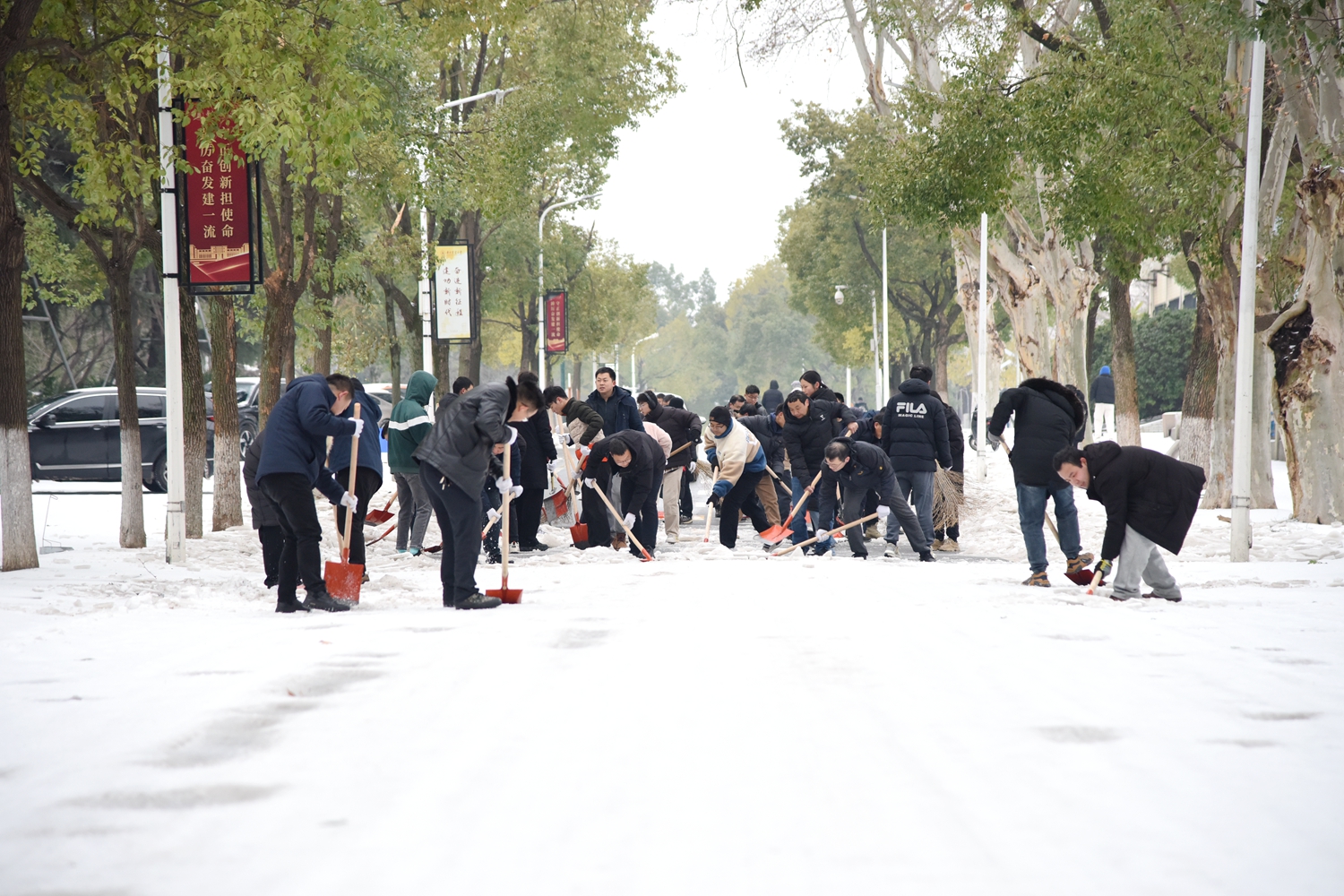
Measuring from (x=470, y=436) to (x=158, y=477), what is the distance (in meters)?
13.1

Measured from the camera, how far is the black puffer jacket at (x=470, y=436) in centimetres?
811

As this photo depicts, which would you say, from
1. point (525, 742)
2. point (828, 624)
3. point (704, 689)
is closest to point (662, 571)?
point (828, 624)

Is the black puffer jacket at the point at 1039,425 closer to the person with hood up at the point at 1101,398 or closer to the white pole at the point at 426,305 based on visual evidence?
the white pole at the point at 426,305

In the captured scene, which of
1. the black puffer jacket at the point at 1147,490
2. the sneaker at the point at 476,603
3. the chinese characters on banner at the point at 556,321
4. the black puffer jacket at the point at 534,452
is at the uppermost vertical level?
the chinese characters on banner at the point at 556,321

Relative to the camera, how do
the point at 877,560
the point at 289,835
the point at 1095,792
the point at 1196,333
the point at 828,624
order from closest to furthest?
the point at 289,835
the point at 1095,792
the point at 828,624
the point at 877,560
the point at 1196,333

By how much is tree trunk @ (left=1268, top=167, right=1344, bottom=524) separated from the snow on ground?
5484mm

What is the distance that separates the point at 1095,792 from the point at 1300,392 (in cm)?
1062

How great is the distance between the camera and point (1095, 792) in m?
4.07

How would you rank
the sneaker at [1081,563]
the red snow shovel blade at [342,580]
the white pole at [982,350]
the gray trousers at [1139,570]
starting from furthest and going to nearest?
the white pole at [982,350] < the sneaker at [1081,563] < the red snow shovel blade at [342,580] < the gray trousers at [1139,570]

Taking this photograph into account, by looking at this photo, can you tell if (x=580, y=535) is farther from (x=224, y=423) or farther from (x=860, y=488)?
(x=224, y=423)

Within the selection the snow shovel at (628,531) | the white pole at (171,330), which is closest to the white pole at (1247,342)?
the snow shovel at (628,531)

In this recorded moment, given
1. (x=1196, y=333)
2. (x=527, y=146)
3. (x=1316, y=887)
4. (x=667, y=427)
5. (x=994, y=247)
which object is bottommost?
(x=1316, y=887)

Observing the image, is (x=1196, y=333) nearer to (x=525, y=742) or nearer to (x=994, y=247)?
(x=994, y=247)

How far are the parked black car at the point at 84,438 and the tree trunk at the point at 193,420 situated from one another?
6.17 metres
